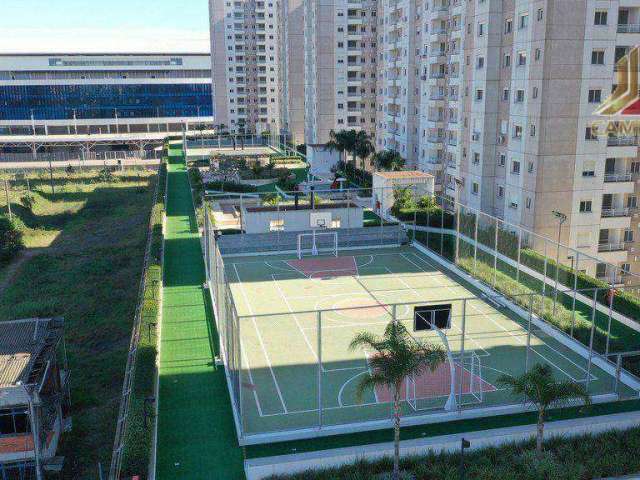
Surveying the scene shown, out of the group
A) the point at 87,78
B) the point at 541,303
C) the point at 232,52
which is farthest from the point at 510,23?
the point at 87,78

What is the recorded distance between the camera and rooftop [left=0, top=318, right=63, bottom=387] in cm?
1667

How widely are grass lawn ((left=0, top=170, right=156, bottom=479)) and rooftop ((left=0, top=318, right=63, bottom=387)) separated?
2354mm

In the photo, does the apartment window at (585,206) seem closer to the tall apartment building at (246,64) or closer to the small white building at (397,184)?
the small white building at (397,184)

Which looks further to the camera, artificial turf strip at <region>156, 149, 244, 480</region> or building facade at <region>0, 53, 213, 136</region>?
building facade at <region>0, 53, 213, 136</region>

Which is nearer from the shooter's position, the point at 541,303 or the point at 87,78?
the point at 541,303

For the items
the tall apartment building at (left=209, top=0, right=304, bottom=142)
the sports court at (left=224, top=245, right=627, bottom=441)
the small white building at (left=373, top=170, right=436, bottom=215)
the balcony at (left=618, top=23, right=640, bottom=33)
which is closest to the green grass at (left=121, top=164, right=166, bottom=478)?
the sports court at (left=224, top=245, right=627, bottom=441)

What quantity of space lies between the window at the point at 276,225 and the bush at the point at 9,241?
51.3ft

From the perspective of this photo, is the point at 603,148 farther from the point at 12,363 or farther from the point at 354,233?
the point at 12,363

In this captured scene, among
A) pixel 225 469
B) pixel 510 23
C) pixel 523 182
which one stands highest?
pixel 510 23

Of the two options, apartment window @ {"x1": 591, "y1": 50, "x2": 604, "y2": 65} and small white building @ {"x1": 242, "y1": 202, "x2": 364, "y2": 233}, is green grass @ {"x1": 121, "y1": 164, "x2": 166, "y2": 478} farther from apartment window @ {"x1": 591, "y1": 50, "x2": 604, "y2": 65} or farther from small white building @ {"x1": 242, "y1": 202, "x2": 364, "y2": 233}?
apartment window @ {"x1": 591, "y1": 50, "x2": 604, "y2": 65}

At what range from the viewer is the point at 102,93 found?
108 metres

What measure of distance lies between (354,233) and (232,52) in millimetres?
78899

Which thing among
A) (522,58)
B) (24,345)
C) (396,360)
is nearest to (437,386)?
(396,360)

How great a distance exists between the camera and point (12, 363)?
17.4 m
